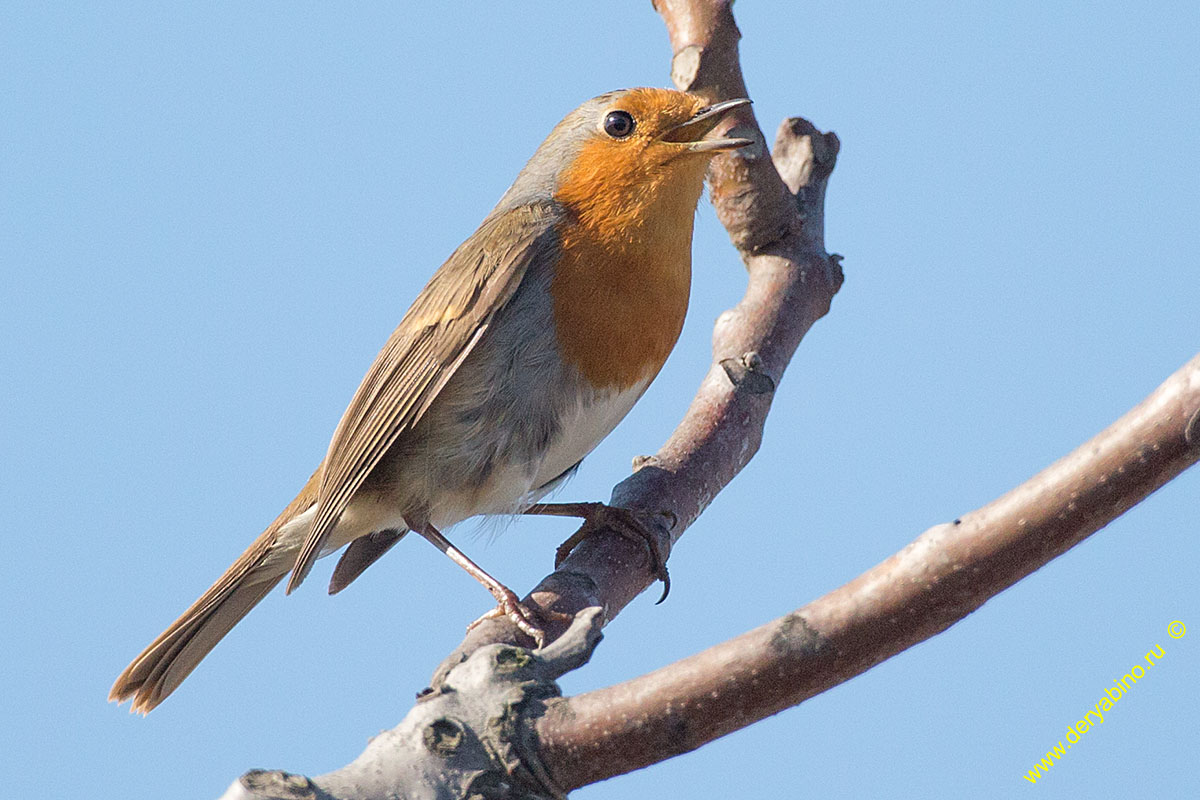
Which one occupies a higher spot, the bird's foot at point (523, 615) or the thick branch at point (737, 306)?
the thick branch at point (737, 306)

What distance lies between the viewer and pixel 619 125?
442cm

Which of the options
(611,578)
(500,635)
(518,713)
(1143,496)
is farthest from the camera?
(611,578)

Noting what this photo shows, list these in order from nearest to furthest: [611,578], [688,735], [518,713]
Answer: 1. [688,735]
2. [518,713]
3. [611,578]

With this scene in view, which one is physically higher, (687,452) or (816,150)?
(816,150)

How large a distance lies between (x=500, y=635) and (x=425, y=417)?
100 cm

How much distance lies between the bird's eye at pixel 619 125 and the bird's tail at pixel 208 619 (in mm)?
1698

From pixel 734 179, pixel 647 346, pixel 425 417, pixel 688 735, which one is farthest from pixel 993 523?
pixel 734 179

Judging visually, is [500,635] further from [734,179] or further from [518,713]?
[734,179]

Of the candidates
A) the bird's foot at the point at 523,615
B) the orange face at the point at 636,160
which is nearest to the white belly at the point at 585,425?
the orange face at the point at 636,160

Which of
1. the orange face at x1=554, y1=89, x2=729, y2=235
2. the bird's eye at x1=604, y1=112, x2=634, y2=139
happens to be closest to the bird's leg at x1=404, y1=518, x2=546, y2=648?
the orange face at x1=554, y1=89, x2=729, y2=235

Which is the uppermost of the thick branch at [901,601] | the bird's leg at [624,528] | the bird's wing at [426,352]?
the bird's wing at [426,352]

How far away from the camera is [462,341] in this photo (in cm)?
417

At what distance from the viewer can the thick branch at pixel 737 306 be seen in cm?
412

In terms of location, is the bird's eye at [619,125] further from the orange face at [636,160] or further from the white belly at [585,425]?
the white belly at [585,425]
